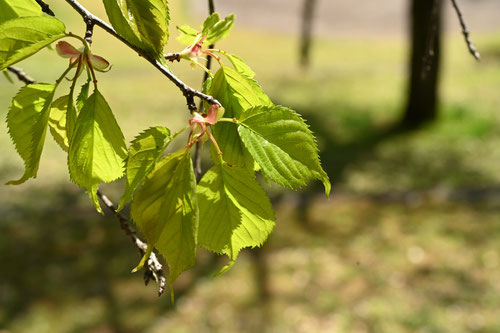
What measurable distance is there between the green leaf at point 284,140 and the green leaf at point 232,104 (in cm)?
3

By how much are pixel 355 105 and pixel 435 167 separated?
1.61m

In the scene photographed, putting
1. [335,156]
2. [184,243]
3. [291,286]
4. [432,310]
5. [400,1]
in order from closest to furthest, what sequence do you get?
[184,243], [432,310], [291,286], [335,156], [400,1]

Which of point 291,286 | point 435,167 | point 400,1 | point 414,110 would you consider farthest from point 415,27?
point 400,1

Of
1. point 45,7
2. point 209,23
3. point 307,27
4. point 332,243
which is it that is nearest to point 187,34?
point 209,23

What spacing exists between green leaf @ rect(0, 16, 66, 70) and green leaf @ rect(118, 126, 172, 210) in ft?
0.34

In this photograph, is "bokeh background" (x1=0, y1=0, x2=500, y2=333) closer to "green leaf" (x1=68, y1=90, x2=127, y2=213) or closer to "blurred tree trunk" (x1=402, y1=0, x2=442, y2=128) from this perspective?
"blurred tree trunk" (x1=402, y1=0, x2=442, y2=128)

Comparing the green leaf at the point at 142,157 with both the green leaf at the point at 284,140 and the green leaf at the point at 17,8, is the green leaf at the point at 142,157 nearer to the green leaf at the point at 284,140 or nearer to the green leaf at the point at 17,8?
the green leaf at the point at 284,140

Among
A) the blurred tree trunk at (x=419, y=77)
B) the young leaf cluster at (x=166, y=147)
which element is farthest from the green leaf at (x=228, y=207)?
the blurred tree trunk at (x=419, y=77)

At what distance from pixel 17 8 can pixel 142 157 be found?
0.24m

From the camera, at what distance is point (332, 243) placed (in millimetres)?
4055

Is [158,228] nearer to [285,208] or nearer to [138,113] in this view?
[285,208]

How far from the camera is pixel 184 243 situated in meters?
0.43

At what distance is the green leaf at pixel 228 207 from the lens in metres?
0.47

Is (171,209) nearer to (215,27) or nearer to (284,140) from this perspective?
(284,140)
